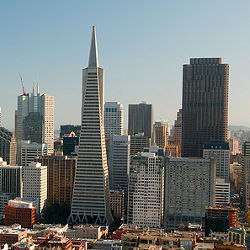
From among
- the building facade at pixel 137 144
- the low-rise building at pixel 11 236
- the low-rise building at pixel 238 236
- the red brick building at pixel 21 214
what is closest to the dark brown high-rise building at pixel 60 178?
the red brick building at pixel 21 214

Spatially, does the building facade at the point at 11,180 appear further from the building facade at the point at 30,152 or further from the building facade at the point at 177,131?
the building facade at the point at 177,131

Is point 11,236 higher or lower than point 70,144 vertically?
lower

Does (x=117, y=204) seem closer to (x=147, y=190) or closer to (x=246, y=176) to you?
(x=147, y=190)

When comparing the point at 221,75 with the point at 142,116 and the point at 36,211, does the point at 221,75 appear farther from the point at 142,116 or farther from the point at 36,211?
the point at 36,211

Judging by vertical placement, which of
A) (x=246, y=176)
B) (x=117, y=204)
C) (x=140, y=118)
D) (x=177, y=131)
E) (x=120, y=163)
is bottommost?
(x=117, y=204)

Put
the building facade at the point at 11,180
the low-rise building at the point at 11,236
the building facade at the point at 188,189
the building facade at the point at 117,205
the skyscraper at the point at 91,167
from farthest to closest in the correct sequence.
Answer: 1. the building facade at the point at 11,180
2. the building facade at the point at 117,205
3. the skyscraper at the point at 91,167
4. the building facade at the point at 188,189
5. the low-rise building at the point at 11,236

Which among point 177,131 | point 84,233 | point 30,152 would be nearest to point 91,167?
point 84,233
